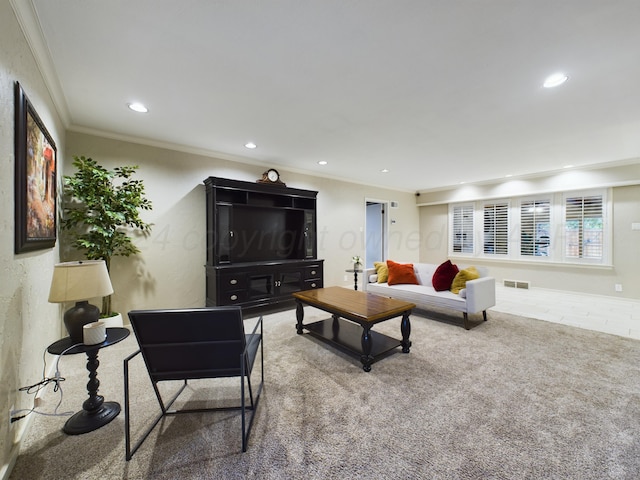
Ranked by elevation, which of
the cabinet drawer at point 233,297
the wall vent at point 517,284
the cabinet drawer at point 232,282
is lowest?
the wall vent at point 517,284

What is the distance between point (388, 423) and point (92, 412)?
6.54ft

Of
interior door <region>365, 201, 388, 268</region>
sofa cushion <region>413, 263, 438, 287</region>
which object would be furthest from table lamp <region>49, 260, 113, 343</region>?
interior door <region>365, 201, 388, 268</region>

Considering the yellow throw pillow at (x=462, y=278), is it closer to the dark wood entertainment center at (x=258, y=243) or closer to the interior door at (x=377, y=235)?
the dark wood entertainment center at (x=258, y=243)

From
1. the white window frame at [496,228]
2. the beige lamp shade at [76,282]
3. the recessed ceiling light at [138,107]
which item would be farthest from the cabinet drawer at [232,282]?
the white window frame at [496,228]

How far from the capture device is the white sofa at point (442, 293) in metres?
3.36

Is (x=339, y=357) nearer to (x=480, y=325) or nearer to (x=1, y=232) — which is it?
(x=480, y=325)

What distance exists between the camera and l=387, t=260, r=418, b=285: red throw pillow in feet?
14.1

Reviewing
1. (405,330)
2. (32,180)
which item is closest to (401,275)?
(405,330)

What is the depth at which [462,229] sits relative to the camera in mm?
7070

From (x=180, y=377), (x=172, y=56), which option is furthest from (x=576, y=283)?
(x=172, y=56)

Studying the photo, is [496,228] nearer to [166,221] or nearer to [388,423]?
[388,423]

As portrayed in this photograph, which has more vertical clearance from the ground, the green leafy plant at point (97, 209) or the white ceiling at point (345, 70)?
the white ceiling at point (345, 70)

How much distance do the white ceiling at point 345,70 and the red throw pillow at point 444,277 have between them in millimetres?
1843

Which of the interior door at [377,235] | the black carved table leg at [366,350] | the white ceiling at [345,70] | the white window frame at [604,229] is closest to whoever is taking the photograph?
the white ceiling at [345,70]
